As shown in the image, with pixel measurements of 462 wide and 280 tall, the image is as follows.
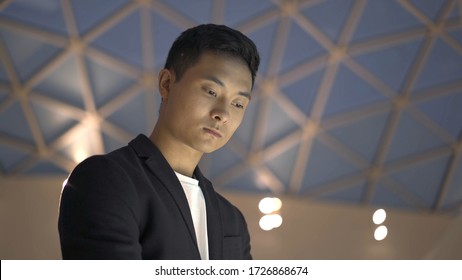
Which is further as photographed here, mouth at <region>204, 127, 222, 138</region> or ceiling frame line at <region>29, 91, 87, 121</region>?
ceiling frame line at <region>29, 91, 87, 121</region>

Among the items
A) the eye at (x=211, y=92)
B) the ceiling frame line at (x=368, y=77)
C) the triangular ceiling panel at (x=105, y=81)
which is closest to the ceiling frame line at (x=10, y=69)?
the triangular ceiling panel at (x=105, y=81)

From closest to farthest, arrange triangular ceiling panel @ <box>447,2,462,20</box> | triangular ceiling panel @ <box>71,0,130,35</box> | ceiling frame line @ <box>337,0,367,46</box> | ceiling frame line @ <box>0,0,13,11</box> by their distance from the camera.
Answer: ceiling frame line @ <box>0,0,13,11</box>, triangular ceiling panel @ <box>71,0,130,35</box>, triangular ceiling panel @ <box>447,2,462,20</box>, ceiling frame line @ <box>337,0,367,46</box>

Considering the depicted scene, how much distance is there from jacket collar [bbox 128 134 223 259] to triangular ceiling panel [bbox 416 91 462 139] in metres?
12.7

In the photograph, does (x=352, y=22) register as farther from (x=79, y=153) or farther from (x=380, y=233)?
(x=79, y=153)

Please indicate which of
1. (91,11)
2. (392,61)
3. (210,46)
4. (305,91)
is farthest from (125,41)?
(210,46)

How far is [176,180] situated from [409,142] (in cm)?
1338

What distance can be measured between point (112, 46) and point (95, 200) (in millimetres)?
12167

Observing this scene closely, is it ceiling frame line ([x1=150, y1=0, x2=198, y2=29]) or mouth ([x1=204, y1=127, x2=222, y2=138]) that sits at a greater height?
ceiling frame line ([x1=150, y1=0, x2=198, y2=29])

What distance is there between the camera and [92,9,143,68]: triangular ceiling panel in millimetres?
13836

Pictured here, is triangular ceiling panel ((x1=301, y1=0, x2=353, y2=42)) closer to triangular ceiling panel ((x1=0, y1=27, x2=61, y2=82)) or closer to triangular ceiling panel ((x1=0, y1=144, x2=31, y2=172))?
triangular ceiling panel ((x1=0, y1=27, x2=61, y2=82))

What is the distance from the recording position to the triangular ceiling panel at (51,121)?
15146 mm

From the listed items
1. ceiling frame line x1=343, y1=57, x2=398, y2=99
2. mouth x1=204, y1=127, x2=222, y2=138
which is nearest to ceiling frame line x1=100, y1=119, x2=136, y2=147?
ceiling frame line x1=343, y1=57, x2=398, y2=99

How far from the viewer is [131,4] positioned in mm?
13672

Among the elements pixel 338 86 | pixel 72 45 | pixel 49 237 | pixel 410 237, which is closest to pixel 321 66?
pixel 338 86
